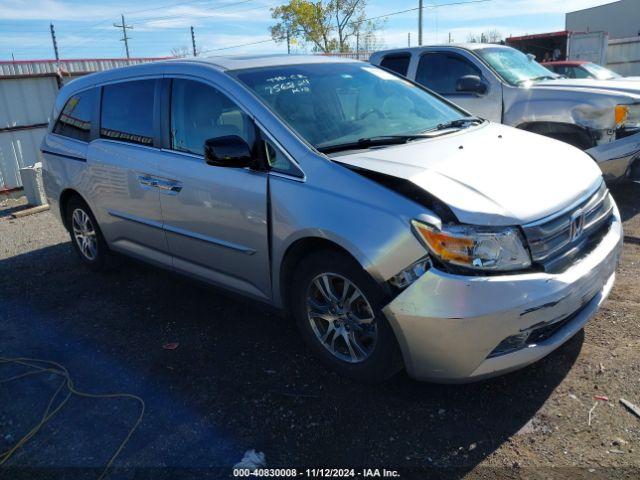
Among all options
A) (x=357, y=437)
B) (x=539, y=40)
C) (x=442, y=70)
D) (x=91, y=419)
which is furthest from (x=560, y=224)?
(x=539, y=40)

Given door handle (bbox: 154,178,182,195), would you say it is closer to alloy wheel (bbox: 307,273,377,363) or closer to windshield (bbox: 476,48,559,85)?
alloy wheel (bbox: 307,273,377,363)

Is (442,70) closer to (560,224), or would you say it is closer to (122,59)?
(560,224)

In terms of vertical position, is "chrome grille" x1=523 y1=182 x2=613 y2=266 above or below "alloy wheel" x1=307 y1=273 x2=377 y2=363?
above

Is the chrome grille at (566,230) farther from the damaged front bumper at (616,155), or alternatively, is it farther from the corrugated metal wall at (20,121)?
the corrugated metal wall at (20,121)

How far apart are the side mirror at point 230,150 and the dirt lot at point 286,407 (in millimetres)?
1244

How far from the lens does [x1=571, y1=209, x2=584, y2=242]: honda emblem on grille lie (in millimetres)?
2785

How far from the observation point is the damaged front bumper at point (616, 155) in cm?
577

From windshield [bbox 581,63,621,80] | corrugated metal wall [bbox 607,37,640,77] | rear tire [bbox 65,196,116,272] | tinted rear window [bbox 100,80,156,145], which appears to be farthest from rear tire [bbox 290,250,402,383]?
corrugated metal wall [bbox 607,37,640,77]

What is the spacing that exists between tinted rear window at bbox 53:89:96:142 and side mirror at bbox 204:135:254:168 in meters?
2.03

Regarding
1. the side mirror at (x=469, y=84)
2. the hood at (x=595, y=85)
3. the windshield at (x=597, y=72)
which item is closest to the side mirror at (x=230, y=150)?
the side mirror at (x=469, y=84)

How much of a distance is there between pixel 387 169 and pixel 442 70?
5227mm

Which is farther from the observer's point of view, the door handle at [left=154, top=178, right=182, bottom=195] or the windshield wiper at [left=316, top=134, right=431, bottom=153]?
the door handle at [left=154, top=178, right=182, bottom=195]

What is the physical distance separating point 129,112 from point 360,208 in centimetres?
246

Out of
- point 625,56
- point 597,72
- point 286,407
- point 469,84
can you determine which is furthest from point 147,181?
point 625,56
